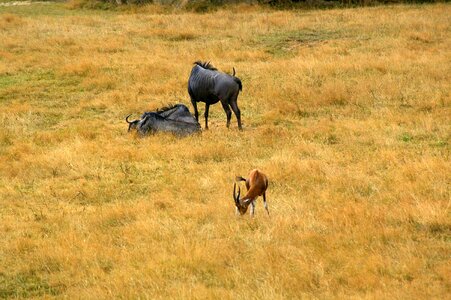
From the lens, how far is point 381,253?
338 inches

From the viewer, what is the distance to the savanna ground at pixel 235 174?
8375mm

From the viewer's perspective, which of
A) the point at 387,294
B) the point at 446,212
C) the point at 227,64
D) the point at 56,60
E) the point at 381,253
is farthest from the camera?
the point at 56,60

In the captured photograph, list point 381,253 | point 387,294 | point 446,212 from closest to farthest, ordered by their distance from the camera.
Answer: point 387,294 < point 381,253 < point 446,212

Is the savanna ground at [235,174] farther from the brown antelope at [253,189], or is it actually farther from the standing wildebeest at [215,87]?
the standing wildebeest at [215,87]

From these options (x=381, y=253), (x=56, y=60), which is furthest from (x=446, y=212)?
(x=56, y=60)

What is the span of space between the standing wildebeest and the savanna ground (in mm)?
727

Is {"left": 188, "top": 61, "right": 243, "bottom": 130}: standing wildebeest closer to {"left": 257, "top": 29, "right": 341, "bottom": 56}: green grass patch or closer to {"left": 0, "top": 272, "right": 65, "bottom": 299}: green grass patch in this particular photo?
{"left": 0, "top": 272, "right": 65, "bottom": 299}: green grass patch

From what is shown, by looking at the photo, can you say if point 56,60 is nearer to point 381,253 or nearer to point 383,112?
point 383,112

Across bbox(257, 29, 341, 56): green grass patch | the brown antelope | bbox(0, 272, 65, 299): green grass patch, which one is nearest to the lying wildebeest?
the brown antelope

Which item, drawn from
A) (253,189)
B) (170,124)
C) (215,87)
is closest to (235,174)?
(253,189)

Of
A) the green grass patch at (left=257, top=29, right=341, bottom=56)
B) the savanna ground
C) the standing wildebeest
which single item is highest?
the standing wildebeest

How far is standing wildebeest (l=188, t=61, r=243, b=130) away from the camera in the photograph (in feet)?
53.3

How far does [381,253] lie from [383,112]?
910 cm

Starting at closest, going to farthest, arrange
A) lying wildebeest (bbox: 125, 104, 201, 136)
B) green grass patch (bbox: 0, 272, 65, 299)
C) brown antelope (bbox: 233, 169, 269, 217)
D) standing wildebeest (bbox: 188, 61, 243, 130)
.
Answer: green grass patch (bbox: 0, 272, 65, 299), brown antelope (bbox: 233, 169, 269, 217), lying wildebeest (bbox: 125, 104, 201, 136), standing wildebeest (bbox: 188, 61, 243, 130)
